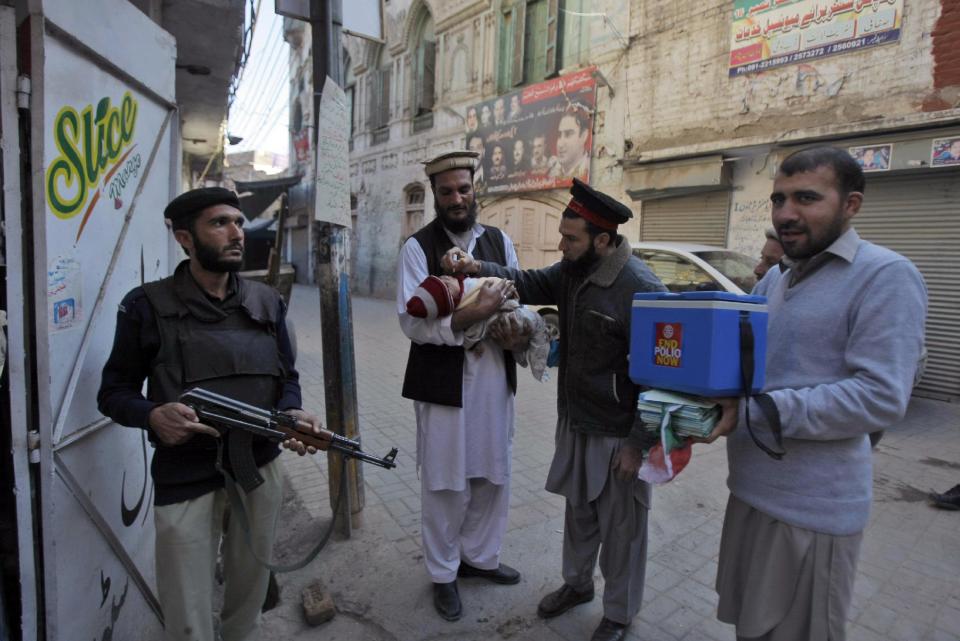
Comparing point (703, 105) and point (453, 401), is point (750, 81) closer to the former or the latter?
point (703, 105)

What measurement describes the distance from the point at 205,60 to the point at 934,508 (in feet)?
22.0

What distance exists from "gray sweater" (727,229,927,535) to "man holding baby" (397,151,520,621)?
1127 mm

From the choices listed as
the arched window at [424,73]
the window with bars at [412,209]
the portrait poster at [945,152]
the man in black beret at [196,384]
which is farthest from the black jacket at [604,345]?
the arched window at [424,73]

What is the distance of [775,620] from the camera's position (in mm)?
1665

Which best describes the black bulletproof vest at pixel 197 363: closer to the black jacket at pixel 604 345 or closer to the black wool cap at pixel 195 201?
the black wool cap at pixel 195 201

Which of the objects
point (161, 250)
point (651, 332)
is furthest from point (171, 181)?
point (651, 332)

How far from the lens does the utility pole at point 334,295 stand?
3.14 m

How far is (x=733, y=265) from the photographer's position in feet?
23.5

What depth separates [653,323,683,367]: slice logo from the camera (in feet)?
4.93

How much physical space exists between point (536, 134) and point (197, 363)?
10.8 m

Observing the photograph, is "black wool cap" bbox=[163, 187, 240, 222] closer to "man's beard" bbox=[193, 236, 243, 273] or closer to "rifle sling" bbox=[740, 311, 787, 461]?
"man's beard" bbox=[193, 236, 243, 273]

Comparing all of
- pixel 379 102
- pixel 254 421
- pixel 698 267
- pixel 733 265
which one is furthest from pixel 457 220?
pixel 379 102

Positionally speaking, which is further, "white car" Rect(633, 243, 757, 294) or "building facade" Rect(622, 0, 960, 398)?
"white car" Rect(633, 243, 757, 294)

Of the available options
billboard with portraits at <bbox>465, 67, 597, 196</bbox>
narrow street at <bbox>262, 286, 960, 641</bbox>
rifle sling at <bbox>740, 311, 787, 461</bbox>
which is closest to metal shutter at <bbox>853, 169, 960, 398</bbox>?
narrow street at <bbox>262, 286, 960, 641</bbox>
